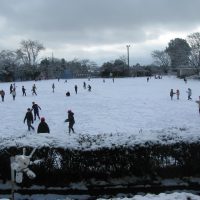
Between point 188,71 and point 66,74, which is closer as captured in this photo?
A: point 188,71

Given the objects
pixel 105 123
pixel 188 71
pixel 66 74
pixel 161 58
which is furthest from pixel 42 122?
pixel 161 58

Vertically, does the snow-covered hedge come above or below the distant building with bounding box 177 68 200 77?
below

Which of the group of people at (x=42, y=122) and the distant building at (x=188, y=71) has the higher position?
the distant building at (x=188, y=71)

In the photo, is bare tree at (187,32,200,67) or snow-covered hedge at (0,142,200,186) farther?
bare tree at (187,32,200,67)

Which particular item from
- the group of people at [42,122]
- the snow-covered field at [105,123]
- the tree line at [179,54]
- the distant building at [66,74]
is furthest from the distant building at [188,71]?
the group of people at [42,122]

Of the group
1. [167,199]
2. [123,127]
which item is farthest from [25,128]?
[167,199]

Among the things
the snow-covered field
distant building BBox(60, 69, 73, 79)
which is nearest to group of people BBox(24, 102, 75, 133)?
the snow-covered field

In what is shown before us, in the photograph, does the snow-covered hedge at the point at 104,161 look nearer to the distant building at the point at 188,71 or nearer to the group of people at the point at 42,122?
the group of people at the point at 42,122

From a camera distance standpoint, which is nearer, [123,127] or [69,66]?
[123,127]

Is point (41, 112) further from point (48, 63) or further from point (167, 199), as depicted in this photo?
point (48, 63)

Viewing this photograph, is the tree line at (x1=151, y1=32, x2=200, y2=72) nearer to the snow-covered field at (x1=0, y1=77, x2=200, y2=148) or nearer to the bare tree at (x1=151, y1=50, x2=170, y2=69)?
the bare tree at (x1=151, y1=50, x2=170, y2=69)

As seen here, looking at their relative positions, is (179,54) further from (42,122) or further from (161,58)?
(42,122)

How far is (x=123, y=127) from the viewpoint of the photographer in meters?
23.8

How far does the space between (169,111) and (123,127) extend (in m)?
8.37
